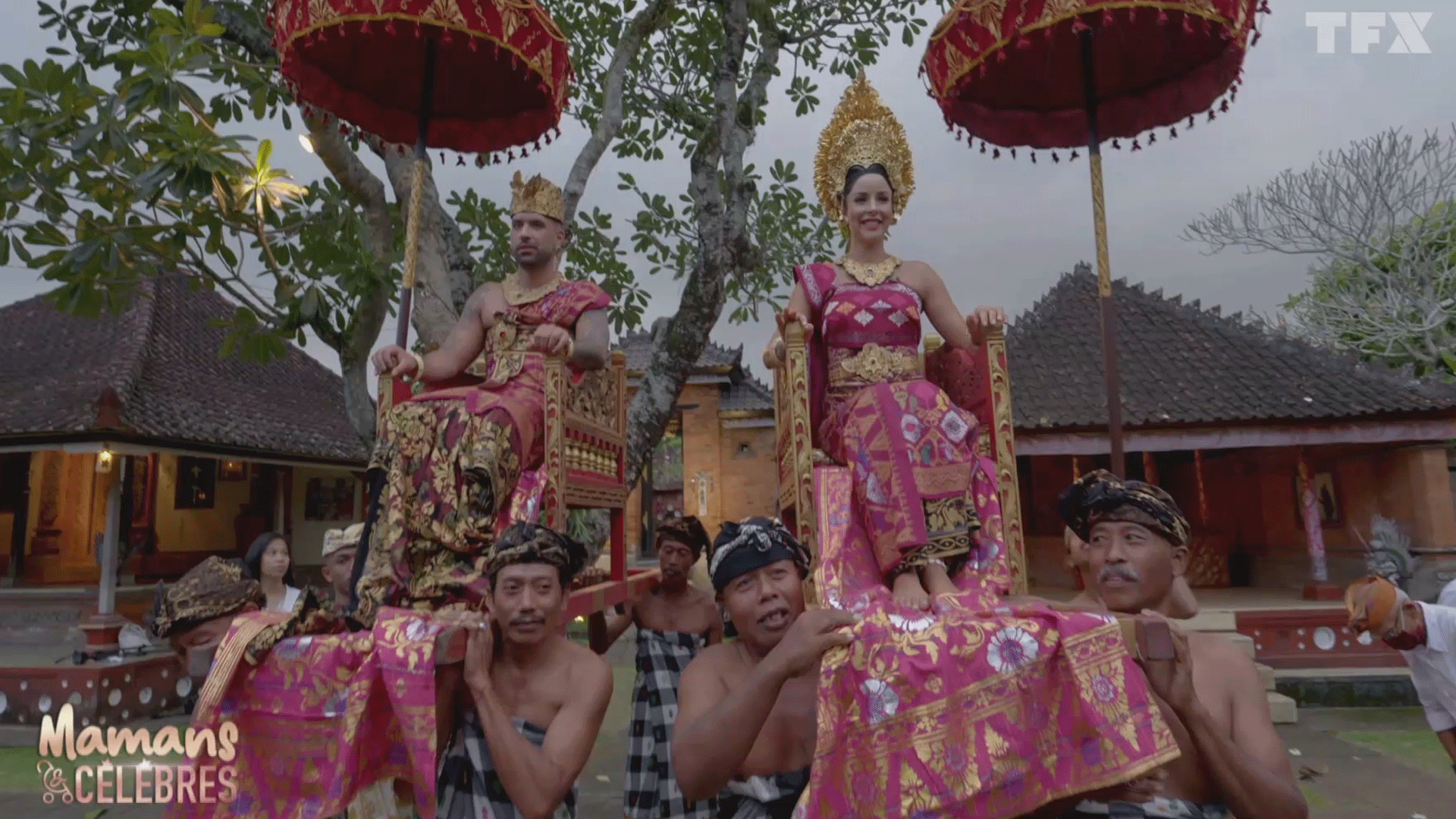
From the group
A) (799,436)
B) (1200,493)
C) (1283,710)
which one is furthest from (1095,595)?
(1200,493)

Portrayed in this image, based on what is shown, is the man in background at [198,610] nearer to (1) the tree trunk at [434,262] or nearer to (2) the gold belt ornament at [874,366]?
(2) the gold belt ornament at [874,366]

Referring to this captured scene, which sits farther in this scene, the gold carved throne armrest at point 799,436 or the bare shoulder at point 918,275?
the bare shoulder at point 918,275

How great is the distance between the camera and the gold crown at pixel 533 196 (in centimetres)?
372

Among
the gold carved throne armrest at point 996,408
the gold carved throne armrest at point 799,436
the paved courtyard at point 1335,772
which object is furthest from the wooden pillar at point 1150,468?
the gold carved throne armrest at point 799,436

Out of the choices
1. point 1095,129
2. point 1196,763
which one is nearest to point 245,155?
point 1095,129

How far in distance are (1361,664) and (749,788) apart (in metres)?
8.43

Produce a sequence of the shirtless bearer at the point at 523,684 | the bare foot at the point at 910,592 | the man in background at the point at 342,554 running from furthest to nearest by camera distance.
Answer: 1. the man in background at the point at 342,554
2. the bare foot at the point at 910,592
3. the shirtless bearer at the point at 523,684

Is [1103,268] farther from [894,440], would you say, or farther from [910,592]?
[910,592]

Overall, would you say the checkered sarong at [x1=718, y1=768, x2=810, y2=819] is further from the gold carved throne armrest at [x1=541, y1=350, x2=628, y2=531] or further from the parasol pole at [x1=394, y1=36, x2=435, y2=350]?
the parasol pole at [x1=394, y1=36, x2=435, y2=350]

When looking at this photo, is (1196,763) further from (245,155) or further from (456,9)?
(245,155)

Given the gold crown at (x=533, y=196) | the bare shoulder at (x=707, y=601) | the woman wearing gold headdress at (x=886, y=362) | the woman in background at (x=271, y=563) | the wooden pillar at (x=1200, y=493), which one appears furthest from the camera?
the wooden pillar at (x=1200, y=493)

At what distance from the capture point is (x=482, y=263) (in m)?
7.59

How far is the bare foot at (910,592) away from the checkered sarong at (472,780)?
1.19 m

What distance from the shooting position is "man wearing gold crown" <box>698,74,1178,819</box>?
1.99 meters
